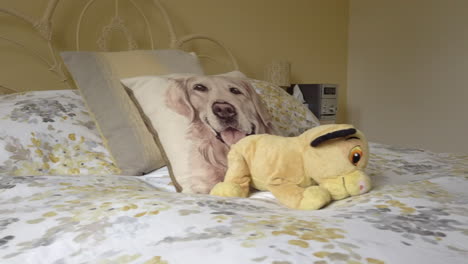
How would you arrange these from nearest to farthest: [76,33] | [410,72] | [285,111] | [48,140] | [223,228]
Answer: [223,228], [48,140], [285,111], [76,33], [410,72]

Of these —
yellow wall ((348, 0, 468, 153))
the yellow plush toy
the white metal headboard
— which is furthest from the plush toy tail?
yellow wall ((348, 0, 468, 153))

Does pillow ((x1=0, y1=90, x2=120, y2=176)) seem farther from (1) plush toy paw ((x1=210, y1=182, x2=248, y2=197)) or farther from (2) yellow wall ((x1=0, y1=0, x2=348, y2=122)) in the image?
(2) yellow wall ((x1=0, y1=0, x2=348, y2=122))

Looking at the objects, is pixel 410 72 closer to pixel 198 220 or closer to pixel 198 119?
pixel 198 119

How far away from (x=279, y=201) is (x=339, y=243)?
33cm

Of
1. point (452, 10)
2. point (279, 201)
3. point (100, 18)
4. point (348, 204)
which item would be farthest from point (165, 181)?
point (452, 10)

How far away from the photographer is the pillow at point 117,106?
1030 millimetres

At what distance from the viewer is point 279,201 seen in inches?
30.5

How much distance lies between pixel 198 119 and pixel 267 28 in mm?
1589

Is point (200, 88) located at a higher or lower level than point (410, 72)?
lower

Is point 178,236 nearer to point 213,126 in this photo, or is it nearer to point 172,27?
point 213,126

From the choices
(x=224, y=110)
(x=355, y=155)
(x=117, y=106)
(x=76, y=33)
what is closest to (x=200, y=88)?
(x=224, y=110)

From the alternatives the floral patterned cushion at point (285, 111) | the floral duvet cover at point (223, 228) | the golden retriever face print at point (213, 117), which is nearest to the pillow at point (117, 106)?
the golden retriever face print at point (213, 117)

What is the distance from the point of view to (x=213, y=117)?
94 cm

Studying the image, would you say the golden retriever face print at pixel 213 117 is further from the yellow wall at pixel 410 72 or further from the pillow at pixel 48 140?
the yellow wall at pixel 410 72
